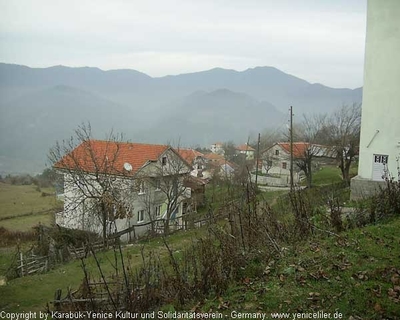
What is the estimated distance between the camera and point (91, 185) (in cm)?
1881

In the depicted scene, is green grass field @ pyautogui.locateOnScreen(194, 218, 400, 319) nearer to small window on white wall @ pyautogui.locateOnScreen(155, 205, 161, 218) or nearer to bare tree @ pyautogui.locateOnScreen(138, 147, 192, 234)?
→ bare tree @ pyautogui.locateOnScreen(138, 147, 192, 234)

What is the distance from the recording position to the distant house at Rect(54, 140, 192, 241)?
64.9 feet

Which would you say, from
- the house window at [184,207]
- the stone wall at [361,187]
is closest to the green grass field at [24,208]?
the house window at [184,207]

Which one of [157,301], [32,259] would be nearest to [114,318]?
[157,301]

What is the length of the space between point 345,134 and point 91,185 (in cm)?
2050

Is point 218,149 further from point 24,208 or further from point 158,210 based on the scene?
point 158,210

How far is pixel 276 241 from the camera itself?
24.1 feet

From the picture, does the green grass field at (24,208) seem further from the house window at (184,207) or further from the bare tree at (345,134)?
the bare tree at (345,134)

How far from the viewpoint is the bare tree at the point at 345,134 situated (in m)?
30.0

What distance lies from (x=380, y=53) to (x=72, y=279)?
13359mm

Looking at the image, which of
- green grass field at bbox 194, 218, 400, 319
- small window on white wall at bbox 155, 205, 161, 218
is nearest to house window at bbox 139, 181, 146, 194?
small window on white wall at bbox 155, 205, 161, 218

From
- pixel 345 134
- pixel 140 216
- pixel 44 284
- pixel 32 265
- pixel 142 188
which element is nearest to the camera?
pixel 44 284

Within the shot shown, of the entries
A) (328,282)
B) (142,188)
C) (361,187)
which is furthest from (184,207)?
(328,282)

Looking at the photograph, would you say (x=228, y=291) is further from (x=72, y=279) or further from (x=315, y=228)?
(x=72, y=279)
